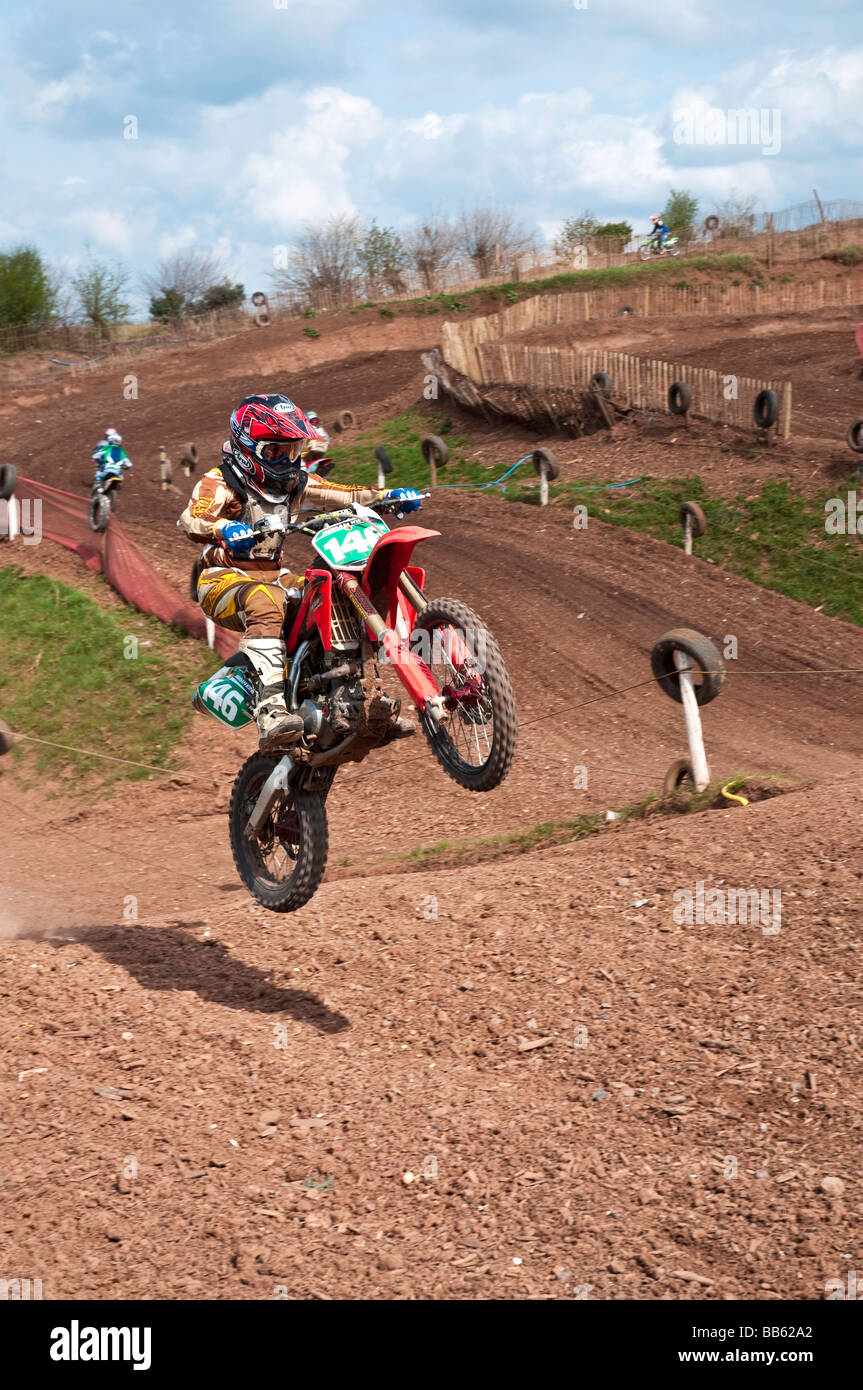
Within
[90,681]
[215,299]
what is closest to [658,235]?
[215,299]

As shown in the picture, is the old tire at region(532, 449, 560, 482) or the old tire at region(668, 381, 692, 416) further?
the old tire at region(668, 381, 692, 416)

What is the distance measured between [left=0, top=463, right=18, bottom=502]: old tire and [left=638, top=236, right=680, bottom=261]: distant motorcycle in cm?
3538

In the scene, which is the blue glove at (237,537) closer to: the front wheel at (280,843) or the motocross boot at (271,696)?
the motocross boot at (271,696)

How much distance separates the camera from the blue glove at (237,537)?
5.88 meters

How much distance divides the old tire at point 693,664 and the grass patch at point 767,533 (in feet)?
20.6

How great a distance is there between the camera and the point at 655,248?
47.5 meters

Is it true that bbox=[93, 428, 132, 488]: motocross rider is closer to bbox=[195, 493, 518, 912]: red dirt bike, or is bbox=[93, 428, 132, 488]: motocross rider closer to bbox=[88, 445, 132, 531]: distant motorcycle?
bbox=[88, 445, 132, 531]: distant motorcycle

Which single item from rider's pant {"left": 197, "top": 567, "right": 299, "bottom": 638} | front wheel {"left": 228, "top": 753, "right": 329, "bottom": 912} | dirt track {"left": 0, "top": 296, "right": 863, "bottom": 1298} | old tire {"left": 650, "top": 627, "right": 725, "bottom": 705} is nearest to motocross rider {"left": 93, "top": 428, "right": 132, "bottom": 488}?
dirt track {"left": 0, "top": 296, "right": 863, "bottom": 1298}

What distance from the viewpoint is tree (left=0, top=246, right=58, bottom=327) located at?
4769 cm

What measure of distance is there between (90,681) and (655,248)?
3975 centimetres

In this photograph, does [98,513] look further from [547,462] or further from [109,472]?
[547,462]

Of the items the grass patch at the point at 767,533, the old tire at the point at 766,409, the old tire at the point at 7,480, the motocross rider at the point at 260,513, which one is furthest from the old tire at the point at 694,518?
the motocross rider at the point at 260,513

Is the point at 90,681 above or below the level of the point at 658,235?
below
